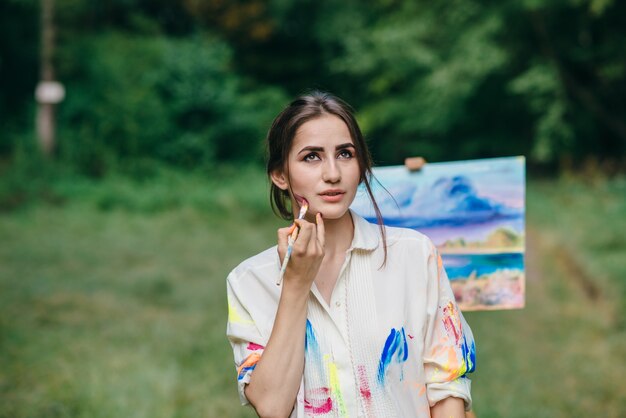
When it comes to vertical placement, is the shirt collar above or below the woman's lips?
below

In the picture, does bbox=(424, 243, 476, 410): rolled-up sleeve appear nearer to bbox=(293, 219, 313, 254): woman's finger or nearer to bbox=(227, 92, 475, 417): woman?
bbox=(227, 92, 475, 417): woman

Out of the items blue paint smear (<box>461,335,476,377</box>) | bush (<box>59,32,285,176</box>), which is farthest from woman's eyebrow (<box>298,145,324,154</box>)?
bush (<box>59,32,285,176</box>)

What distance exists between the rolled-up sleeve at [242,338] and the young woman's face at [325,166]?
26 cm

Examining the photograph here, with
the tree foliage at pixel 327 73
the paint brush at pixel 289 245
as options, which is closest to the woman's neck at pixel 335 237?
the paint brush at pixel 289 245

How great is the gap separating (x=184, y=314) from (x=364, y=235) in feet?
16.8

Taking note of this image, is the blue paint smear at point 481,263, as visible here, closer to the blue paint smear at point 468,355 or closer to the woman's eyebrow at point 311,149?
the blue paint smear at point 468,355

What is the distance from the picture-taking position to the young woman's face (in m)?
1.75

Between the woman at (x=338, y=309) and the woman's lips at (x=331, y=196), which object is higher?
the woman's lips at (x=331, y=196)

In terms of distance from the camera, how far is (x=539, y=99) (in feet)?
50.3

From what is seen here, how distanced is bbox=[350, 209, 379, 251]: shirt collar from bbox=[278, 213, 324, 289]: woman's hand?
0.14 metres

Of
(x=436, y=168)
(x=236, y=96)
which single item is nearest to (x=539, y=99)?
(x=236, y=96)

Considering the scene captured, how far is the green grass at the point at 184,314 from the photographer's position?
4.61 meters

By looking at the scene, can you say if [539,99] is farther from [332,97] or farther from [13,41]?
[332,97]

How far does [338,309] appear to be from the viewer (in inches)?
68.4
